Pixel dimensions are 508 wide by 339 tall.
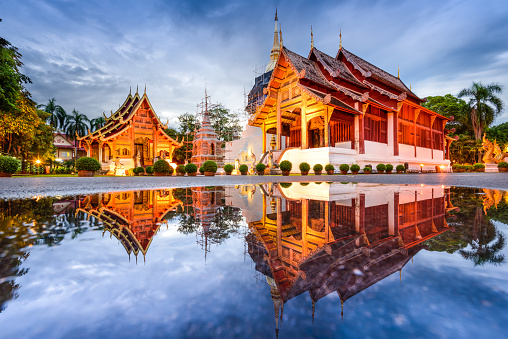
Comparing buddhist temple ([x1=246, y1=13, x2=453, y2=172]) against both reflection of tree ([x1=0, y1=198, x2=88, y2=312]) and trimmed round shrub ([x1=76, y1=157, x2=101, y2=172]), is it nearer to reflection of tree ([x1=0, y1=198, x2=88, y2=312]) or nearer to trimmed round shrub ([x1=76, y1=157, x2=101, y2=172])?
trimmed round shrub ([x1=76, y1=157, x2=101, y2=172])

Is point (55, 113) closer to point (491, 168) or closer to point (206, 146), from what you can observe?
point (206, 146)

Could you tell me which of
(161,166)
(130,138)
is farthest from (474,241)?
(130,138)

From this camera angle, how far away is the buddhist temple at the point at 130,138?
24156 millimetres

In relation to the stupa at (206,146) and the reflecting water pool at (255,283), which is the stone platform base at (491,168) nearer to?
the stupa at (206,146)

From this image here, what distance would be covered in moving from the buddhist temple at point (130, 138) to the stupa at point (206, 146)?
2.48 m

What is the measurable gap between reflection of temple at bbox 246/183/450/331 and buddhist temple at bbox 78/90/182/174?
23595mm

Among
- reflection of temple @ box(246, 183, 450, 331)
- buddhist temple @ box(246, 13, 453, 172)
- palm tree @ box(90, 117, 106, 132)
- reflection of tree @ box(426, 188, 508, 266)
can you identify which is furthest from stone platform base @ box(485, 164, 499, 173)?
palm tree @ box(90, 117, 106, 132)

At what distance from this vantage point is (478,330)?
0.52 m

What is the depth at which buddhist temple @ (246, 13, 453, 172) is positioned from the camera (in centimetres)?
1689

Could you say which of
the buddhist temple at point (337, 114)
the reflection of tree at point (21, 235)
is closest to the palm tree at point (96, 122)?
the buddhist temple at point (337, 114)

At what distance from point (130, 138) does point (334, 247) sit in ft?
88.4

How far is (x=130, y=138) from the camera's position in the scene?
81.4 ft

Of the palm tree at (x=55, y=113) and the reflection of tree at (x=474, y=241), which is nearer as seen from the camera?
the reflection of tree at (x=474, y=241)

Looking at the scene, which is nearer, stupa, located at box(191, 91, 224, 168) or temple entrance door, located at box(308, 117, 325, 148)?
temple entrance door, located at box(308, 117, 325, 148)
